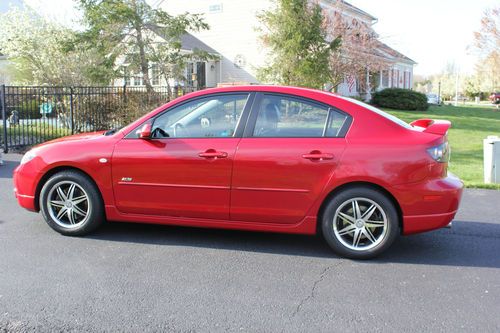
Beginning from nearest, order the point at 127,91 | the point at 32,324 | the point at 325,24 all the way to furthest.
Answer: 1. the point at 32,324
2. the point at 127,91
3. the point at 325,24

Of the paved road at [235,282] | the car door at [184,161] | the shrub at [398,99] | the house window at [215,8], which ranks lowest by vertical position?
the paved road at [235,282]

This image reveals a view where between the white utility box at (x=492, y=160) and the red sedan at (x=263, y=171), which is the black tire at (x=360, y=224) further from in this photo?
the white utility box at (x=492, y=160)

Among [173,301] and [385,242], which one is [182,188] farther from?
[385,242]

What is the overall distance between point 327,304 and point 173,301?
1.15 meters

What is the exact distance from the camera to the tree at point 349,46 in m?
20.8

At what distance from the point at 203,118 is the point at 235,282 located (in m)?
1.69

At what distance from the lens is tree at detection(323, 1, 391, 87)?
20.8m

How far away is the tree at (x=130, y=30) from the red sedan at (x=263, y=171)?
10005mm

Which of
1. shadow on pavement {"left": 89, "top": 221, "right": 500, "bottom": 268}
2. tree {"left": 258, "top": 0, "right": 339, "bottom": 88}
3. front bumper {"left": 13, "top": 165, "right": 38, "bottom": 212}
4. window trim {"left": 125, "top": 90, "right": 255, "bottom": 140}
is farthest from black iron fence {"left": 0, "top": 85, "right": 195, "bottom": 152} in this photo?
window trim {"left": 125, "top": 90, "right": 255, "bottom": 140}

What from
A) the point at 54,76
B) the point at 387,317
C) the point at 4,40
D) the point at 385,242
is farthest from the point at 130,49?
the point at 387,317

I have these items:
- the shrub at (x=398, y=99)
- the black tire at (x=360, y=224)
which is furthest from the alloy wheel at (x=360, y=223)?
the shrub at (x=398, y=99)

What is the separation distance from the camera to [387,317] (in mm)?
3395

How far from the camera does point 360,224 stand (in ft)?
14.7

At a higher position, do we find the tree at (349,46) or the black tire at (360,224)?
the tree at (349,46)
